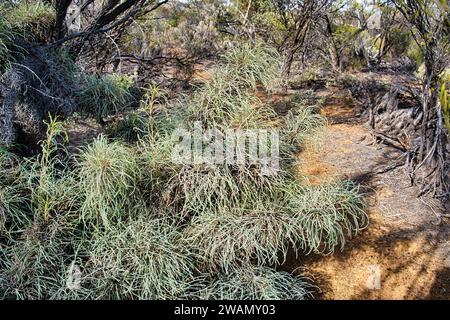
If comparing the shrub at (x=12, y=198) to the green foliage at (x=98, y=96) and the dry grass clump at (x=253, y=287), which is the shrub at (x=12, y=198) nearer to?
the green foliage at (x=98, y=96)

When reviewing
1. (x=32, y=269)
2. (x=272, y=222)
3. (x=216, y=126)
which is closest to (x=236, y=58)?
(x=216, y=126)

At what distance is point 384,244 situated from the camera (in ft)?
→ 10.8

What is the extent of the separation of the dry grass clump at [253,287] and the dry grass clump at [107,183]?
2.67 feet

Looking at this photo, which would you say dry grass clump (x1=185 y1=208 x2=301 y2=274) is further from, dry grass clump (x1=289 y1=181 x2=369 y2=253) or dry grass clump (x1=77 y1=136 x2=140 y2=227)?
dry grass clump (x1=77 y1=136 x2=140 y2=227)

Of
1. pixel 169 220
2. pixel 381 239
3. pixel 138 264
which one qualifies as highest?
pixel 169 220

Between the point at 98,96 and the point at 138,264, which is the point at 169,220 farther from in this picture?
the point at 98,96

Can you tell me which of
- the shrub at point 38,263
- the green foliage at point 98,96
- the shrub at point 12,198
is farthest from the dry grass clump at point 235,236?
the green foliage at point 98,96

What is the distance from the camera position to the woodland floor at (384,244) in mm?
2848

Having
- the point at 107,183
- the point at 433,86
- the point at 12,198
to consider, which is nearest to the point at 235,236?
the point at 107,183

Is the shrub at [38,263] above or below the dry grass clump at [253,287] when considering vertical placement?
above

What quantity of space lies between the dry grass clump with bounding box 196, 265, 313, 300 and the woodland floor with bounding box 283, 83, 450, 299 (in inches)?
9.8

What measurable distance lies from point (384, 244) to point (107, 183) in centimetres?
230

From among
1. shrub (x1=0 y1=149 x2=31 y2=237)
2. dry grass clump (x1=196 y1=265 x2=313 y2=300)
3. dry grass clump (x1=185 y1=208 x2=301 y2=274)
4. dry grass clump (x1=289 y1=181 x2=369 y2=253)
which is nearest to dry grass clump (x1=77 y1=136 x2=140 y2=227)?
shrub (x1=0 y1=149 x2=31 y2=237)
